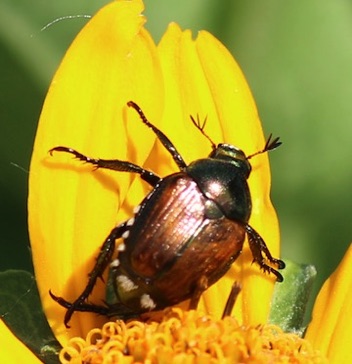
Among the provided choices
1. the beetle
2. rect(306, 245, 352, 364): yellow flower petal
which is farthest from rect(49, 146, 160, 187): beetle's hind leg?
rect(306, 245, 352, 364): yellow flower petal

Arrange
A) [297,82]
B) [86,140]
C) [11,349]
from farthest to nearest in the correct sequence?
[297,82]
[86,140]
[11,349]

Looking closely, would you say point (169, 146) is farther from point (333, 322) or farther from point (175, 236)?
point (333, 322)

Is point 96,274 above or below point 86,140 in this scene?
below

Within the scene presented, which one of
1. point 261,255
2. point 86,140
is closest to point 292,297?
point 261,255

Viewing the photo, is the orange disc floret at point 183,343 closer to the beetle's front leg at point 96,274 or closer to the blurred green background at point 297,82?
the beetle's front leg at point 96,274

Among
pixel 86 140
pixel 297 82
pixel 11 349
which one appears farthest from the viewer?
pixel 297 82

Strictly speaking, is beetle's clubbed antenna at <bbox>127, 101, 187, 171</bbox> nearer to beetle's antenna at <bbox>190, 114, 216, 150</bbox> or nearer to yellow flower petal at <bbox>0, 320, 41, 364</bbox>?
beetle's antenna at <bbox>190, 114, 216, 150</bbox>

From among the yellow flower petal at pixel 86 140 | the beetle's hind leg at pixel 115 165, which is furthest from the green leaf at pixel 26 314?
the beetle's hind leg at pixel 115 165
